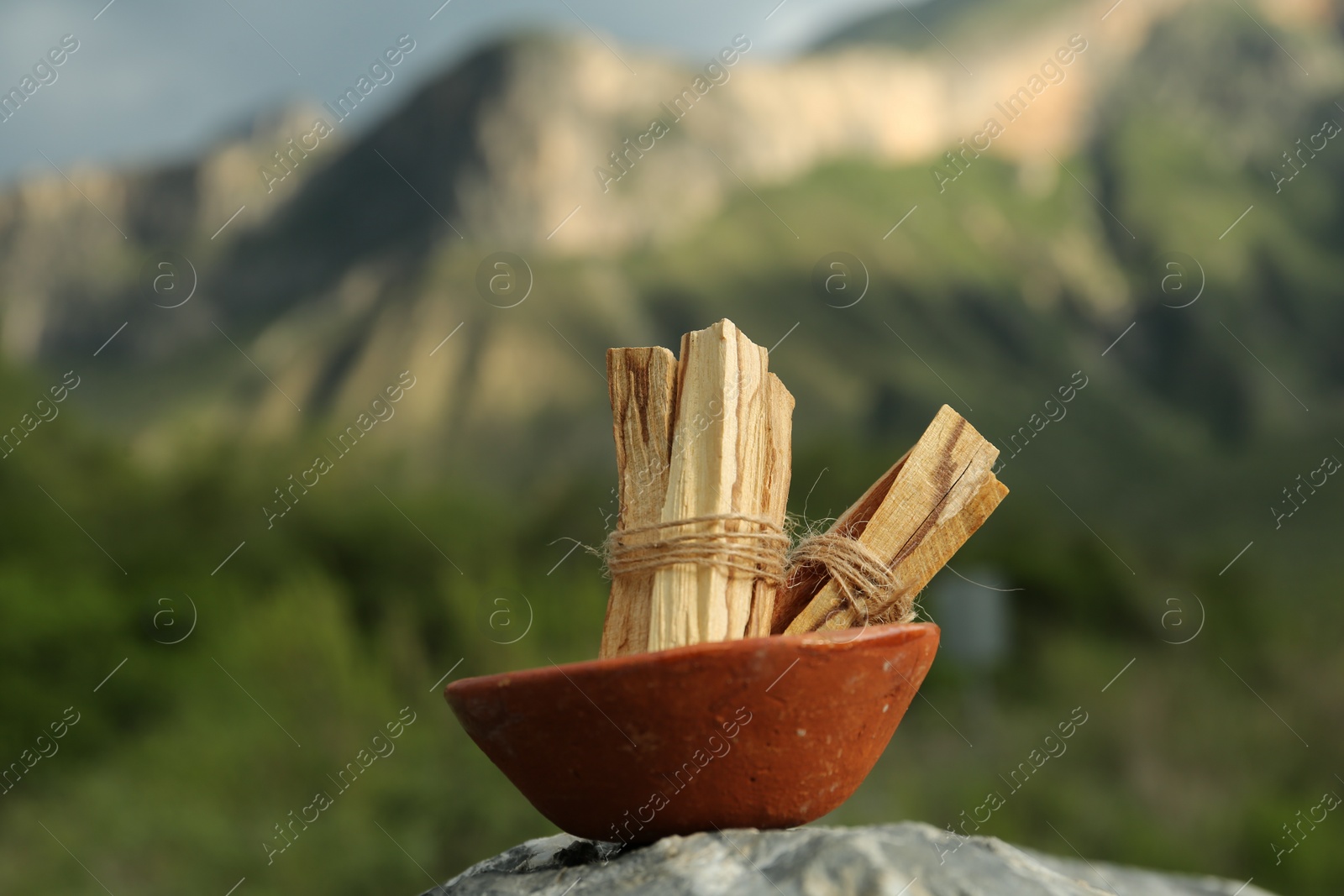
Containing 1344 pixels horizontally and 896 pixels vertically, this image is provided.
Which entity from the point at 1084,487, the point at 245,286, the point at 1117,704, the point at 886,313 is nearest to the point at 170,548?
the point at 1117,704

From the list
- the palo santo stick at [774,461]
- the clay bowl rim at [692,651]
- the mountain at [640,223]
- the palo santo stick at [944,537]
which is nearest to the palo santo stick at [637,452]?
the palo santo stick at [774,461]

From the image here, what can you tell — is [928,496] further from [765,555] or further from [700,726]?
[700,726]

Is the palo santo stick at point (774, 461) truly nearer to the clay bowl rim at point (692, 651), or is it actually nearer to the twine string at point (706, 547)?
the twine string at point (706, 547)

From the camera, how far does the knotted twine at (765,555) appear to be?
2.52m

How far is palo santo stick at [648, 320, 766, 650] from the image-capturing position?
8.20 ft

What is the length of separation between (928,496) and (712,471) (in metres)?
0.59

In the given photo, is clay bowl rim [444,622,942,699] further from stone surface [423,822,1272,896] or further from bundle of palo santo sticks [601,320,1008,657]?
stone surface [423,822,1272,896]

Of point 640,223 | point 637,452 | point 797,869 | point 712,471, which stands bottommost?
point 797,869

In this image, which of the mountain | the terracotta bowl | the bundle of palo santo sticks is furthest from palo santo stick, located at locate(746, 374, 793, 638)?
the mountain

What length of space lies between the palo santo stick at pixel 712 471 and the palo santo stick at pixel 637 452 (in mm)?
48

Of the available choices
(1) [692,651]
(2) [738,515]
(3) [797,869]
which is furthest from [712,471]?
(3) [797,869]

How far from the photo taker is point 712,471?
2580mm

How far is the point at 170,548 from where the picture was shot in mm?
18688

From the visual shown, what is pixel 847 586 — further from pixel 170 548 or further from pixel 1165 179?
pixel 1165 179
